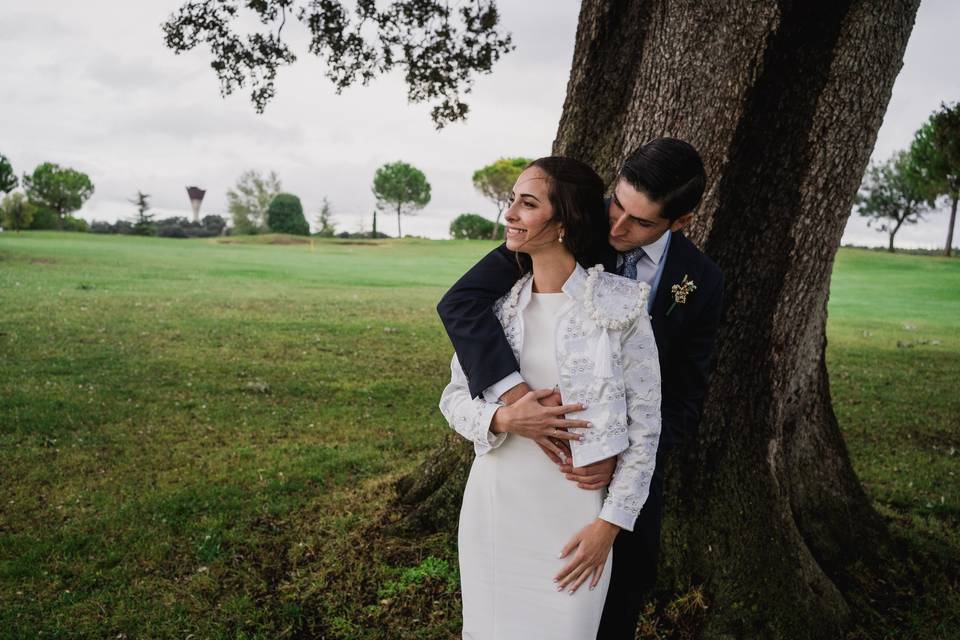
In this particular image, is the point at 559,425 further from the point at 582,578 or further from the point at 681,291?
the point at 681,291

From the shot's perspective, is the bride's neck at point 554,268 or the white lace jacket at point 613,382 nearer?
the white lace jacket at point 613,382

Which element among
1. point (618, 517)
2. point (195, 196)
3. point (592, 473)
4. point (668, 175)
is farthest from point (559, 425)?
point (195, 196)

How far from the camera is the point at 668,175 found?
2.26 m

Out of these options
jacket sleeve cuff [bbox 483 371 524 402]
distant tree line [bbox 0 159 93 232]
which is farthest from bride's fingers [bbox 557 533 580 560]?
distant tree line [bbox 0 159 93 232]

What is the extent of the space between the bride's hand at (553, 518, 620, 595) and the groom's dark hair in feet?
3.45

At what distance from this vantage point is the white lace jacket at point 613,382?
84.6 inches

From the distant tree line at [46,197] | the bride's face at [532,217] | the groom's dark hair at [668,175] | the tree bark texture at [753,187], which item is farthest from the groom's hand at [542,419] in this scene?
the distant tree line at [46,197]

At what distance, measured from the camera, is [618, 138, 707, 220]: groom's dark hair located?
7.43 feet

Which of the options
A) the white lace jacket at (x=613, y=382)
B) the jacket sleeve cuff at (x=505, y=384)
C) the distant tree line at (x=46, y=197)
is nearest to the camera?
the white lace jacket at (x=613, y=382)

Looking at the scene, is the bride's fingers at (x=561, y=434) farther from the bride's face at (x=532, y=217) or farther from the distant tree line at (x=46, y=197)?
the distant tree line at (x=46, y=197)

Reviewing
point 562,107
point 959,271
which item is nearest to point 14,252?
point 562,107

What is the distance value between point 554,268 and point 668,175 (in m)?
0.48

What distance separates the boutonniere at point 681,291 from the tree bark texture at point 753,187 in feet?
4.07

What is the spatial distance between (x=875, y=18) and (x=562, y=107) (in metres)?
1.71
